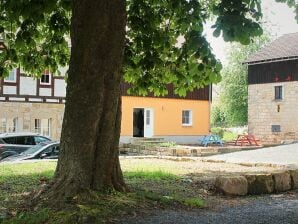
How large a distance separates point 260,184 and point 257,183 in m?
0.11

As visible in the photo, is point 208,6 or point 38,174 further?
point 208,6

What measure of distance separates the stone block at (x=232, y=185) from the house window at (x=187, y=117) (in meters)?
28.2

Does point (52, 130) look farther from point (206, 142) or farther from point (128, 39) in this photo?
point (128, 39)

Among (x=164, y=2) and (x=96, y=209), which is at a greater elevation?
(x=164, y=2)

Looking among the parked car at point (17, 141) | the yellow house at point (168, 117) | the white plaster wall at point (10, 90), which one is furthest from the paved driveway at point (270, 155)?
the white plaster wall at point (10, 90)

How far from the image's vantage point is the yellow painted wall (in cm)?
3556

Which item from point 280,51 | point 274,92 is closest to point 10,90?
point 274,92

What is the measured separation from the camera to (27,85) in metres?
30.6

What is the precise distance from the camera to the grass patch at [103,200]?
691 centimetres

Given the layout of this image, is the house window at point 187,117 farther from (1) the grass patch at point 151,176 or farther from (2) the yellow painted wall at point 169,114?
(1) the grass patch at point 151,176

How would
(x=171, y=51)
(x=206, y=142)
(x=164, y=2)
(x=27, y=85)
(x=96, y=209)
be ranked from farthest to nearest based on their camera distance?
(x=206, y=142) < (x=27, y=85) < (x=171, y=51) < (x=164, y=2) < (x=96, y=209)

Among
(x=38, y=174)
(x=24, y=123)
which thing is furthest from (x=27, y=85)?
(x=38, y=174)

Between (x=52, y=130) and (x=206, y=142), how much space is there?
1022 centimetres

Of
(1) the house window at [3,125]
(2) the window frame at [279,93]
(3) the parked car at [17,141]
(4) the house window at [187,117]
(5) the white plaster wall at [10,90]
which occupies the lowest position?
(3) the parked car at [17,141]
